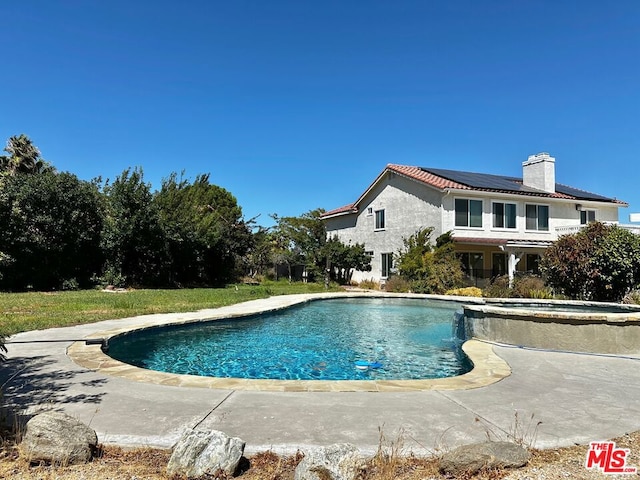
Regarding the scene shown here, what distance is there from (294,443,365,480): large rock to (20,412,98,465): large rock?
5.66ft

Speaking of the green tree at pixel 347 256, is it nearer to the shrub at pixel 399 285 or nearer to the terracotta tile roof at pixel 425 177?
the shrub at pixel 399 285

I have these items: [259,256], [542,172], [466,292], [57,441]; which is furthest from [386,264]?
[57,441]

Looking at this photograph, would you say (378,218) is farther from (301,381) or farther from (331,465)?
(331,465)

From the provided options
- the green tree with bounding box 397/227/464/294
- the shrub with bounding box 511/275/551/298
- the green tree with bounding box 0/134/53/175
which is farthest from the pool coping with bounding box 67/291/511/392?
the green tree with bounding box 0/134/53/175

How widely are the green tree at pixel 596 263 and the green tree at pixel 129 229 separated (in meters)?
21.0

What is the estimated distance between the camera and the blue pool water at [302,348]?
7777mm

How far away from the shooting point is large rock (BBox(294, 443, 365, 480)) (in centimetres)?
285

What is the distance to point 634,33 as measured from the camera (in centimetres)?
1500

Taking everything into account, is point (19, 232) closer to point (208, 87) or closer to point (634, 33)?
point (208, 87)

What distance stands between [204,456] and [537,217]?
28.8 metres

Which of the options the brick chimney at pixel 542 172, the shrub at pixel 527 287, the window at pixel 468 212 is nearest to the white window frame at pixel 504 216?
the window at pixel 468 212

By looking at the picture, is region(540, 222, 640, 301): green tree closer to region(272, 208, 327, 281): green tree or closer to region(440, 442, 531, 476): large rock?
region(272, 208, 327, 281): green tree

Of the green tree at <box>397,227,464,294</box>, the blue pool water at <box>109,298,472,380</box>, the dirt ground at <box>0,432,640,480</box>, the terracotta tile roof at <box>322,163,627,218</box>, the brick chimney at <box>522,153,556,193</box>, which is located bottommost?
the blue pool water at <box>109,298,472,380</box>

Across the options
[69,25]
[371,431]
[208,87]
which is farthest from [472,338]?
[208,87]
